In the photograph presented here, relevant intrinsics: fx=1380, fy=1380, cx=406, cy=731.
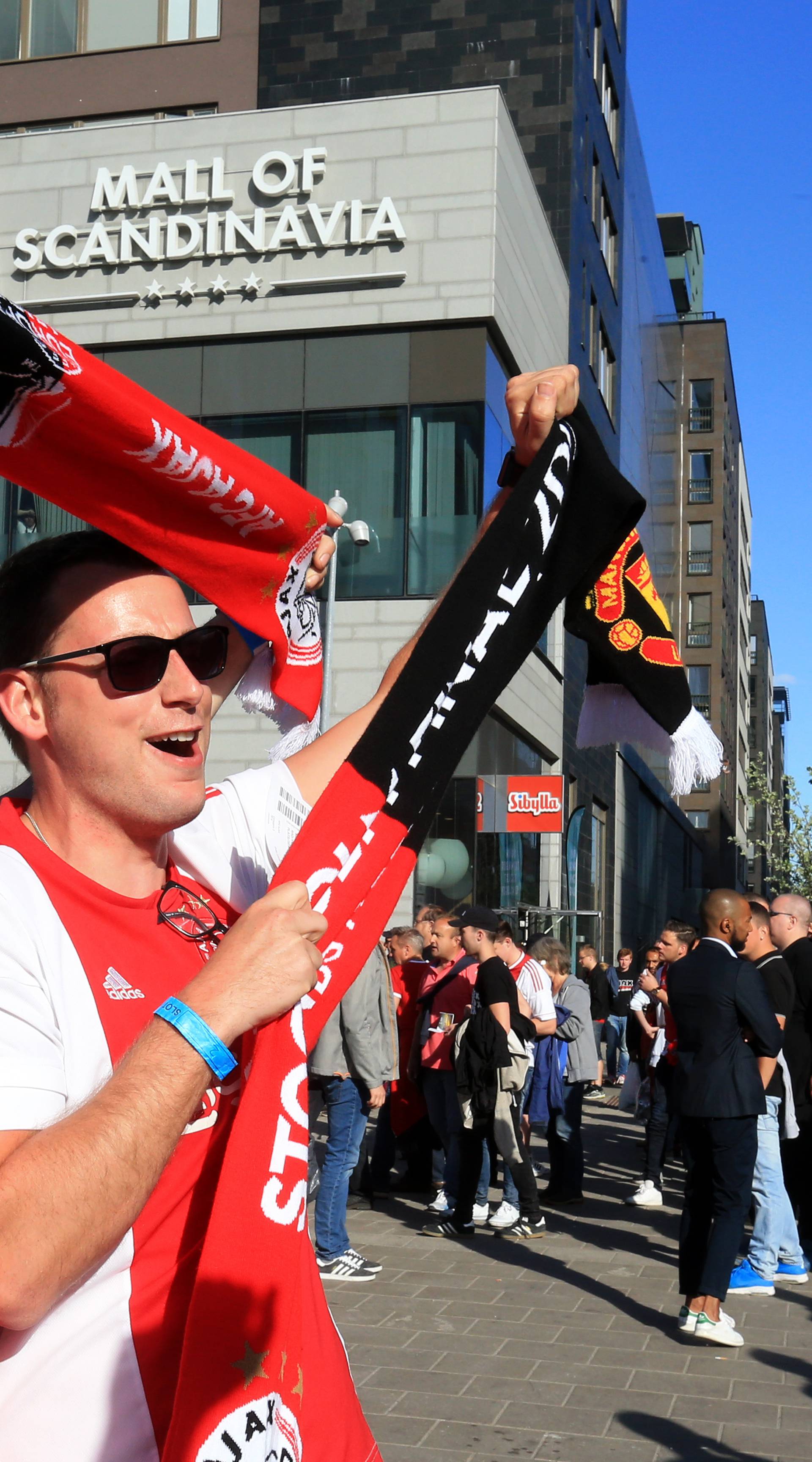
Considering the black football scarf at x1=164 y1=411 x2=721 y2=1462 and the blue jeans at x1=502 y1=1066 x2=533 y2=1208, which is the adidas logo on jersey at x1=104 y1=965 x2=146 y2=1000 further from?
the blue jeans at x1=502 y1=1066 x2=533 y2=1208

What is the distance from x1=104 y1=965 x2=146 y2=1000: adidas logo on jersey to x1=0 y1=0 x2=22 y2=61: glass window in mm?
27492

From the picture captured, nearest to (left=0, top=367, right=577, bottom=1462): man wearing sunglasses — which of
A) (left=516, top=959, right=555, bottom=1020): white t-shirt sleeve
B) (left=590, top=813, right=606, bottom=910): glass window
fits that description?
(left=516, top=959, right=555, bottom=1020): white t-shirt sleeve

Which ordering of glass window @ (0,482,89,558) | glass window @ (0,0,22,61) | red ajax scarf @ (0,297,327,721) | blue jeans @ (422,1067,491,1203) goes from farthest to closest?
glass window @ (0,0,22,61) → glass window @ (0,482,89,558) → blue jeans @ (422,1067,491,1203) → red ajax scarf @ (0,297,327,721)

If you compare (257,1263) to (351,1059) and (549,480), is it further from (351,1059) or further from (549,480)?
(351,1059)

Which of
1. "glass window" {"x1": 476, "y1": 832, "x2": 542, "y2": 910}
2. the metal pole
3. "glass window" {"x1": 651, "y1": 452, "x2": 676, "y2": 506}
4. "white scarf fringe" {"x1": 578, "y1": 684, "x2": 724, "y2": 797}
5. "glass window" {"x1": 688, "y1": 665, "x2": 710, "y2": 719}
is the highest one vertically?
"glass window" {"x1": 651, "y1": 452, "x2": 676, "y2": 506}

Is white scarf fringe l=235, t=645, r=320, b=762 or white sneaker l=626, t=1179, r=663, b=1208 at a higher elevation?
white scarf fringe l=235, t=645, r=320, b=762

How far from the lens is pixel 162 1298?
5.56 feet

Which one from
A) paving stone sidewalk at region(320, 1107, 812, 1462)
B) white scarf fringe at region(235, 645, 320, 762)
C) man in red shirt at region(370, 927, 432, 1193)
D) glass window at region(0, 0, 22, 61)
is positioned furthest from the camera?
glass window at region(0, 0, 22, 61)

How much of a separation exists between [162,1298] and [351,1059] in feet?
22.6

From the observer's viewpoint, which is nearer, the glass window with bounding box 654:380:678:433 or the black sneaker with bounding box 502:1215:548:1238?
the black sneaker with bounding box 502:1215:548:1238

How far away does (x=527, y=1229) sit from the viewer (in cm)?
941

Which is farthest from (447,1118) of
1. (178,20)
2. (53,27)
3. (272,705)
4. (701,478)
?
(701,478)

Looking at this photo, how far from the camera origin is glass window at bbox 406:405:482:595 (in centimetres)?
1920

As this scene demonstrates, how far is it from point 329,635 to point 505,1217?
9339 millimetres
